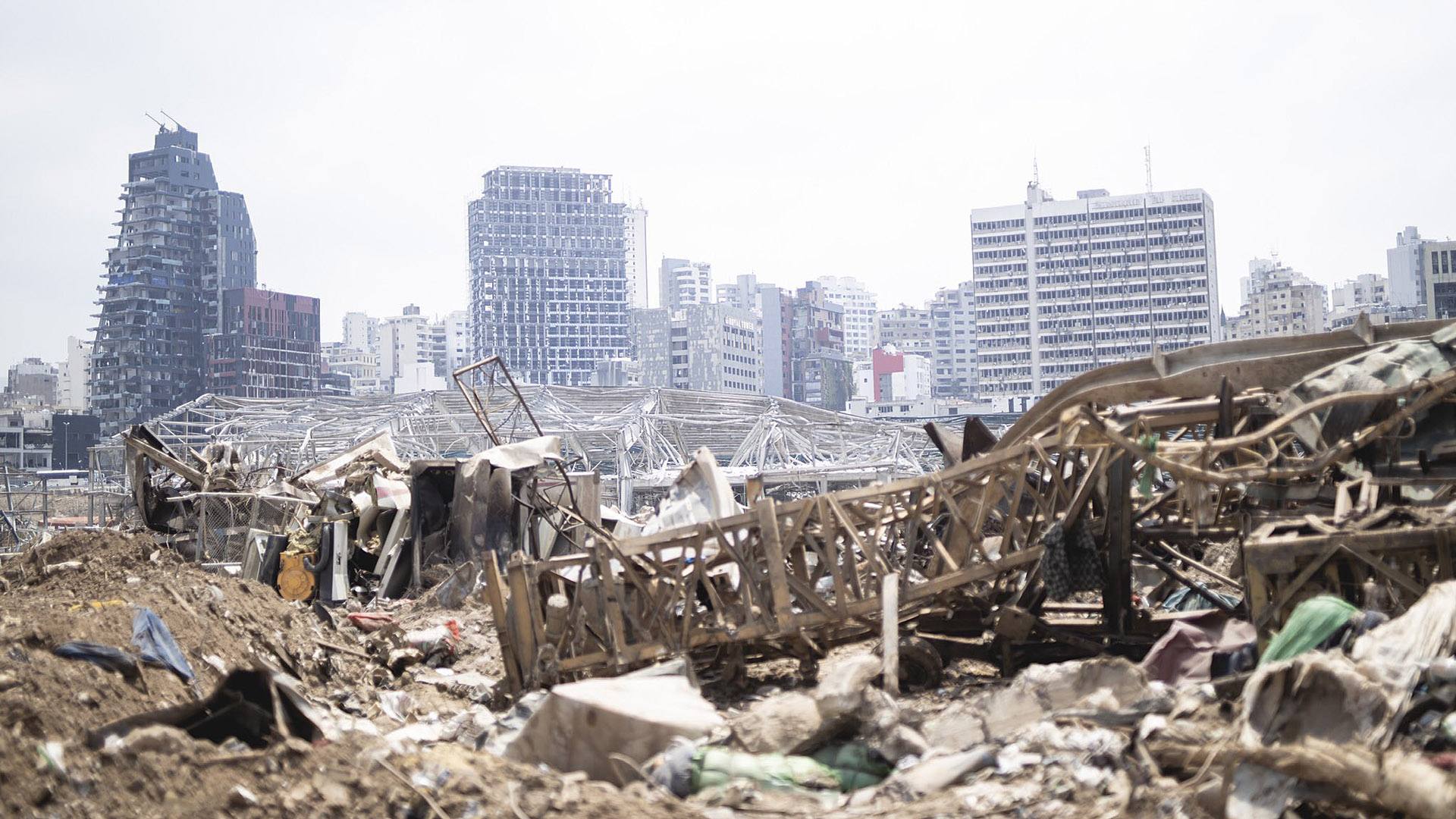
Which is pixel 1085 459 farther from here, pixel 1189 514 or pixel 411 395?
pixel 411 395

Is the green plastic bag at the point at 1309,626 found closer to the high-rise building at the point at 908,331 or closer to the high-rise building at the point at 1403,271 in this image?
the high-rise building at the point at 1403,271

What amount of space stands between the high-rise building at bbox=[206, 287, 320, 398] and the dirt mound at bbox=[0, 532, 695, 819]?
4895 inches

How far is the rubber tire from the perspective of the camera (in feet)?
35.1

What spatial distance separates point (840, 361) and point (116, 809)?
157 metres

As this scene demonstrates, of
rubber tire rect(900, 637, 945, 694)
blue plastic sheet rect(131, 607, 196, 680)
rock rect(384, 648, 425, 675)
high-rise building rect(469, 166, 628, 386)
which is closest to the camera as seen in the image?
blue plastic sheet rect(131, 607, 196, 680)

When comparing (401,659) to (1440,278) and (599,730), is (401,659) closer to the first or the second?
(599,730)

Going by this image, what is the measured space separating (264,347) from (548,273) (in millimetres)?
49164

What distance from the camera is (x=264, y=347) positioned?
135 meters

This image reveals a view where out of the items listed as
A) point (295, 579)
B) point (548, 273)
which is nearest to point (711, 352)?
point (548, 273)

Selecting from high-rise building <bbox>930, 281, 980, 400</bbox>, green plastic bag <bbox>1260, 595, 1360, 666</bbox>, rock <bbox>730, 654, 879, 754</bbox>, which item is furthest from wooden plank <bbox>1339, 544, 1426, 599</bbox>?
high-rise building <bbox>930, 281, 980, 400</bbox>

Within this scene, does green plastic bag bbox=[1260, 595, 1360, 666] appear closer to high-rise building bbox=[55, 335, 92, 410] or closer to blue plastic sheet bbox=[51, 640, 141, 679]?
blue plastic sheet bbox=[51, 640, 141, 679]

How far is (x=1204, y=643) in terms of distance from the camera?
28.7 ft

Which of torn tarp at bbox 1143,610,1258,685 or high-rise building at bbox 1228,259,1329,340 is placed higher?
high-rise building at bbox 1228,259,1329,340

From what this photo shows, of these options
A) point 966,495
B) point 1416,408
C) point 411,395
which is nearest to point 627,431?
point 411,395
